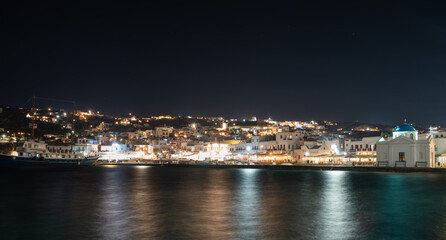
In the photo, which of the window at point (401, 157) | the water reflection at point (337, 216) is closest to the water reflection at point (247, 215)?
the water reflection at point (337, 216)

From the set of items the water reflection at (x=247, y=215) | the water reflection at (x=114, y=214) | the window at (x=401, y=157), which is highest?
the window at (x=401, y=157)

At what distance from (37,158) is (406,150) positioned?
235 ft

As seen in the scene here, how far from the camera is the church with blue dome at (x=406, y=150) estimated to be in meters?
51.0

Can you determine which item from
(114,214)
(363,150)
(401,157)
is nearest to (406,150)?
(401,157)

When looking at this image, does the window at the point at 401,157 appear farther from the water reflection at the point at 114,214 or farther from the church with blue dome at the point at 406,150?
the water reflection at the point at 114,214

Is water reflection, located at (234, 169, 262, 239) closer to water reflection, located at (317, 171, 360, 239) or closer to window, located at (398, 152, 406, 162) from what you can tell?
water reflection, located at (317, 171, 360, 239)

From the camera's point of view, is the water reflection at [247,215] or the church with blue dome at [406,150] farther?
the church with blue dome at [406,150]

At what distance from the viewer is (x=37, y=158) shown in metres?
80.6

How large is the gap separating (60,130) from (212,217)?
443ft

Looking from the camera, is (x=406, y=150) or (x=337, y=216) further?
(x=406, y=150)

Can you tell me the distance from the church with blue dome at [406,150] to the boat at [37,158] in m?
67.4

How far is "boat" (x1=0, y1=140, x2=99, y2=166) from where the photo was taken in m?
79.2

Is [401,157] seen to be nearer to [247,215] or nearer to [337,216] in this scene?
[337,216]

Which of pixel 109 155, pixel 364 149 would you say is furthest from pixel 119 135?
pixel 364 149
